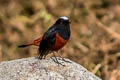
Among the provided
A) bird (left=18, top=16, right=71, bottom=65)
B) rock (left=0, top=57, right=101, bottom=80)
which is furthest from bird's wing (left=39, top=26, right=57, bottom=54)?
rock (left=0, top=57, right=101, bottom=80)

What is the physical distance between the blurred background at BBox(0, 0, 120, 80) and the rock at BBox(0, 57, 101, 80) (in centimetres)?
209

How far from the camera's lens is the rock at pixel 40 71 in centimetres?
465

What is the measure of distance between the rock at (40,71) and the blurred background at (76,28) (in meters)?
2.09

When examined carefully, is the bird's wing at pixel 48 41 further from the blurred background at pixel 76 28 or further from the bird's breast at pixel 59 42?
the blurred background at pixel 76 28

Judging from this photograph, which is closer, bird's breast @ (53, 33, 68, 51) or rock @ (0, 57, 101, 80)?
rock @ (0, 57, 101, 80)

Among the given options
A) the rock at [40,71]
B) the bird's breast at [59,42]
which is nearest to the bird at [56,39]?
the bird's breast at [59,42]

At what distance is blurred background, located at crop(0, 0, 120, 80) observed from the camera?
27.0ft

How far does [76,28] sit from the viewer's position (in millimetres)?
10141

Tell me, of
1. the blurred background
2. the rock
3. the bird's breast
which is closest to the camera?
the rock

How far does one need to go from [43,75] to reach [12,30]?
5.65 meters

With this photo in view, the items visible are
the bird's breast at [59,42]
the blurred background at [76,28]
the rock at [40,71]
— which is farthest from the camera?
the blurred background at [76,28]

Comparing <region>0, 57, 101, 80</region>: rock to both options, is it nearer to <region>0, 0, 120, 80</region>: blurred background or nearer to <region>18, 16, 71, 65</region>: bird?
<region>18, 16, 71, 65</region>: bird

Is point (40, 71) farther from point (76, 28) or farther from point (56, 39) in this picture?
point (76, 28)

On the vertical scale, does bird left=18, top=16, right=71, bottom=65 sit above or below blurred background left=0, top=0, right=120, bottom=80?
above
